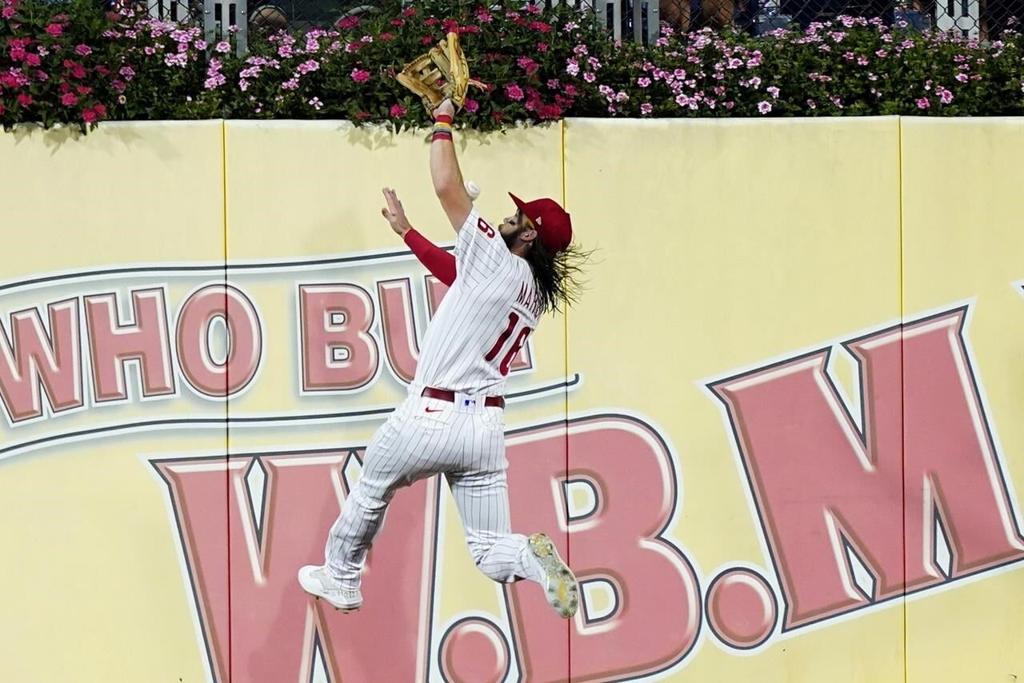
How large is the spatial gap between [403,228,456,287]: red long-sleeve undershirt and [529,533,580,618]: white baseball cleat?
98 cm

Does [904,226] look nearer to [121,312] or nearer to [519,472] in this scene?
[519,472]

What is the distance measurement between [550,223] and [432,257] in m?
0.44

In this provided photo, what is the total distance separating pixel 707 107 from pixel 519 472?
1891 mm

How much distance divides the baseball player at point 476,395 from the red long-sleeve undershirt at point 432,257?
5 cm

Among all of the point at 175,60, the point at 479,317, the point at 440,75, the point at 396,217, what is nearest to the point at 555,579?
the point at 479,317

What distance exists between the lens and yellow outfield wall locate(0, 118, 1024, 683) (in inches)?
243

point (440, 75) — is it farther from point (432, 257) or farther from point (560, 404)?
point (560, 404)

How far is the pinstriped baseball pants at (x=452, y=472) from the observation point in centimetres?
507

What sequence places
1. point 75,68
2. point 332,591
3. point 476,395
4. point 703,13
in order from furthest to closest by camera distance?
point 703,13 → point 75,68 → point 332,591 → point 476,395

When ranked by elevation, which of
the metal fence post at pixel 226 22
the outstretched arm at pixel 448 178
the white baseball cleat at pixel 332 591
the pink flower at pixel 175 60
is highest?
the metal fence post at pixel 226 22

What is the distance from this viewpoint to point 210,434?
6.21 m

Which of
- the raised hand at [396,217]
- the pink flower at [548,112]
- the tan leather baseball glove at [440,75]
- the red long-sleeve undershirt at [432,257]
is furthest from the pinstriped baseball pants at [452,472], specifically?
the pink flower at [548,112]

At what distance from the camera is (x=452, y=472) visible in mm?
5207

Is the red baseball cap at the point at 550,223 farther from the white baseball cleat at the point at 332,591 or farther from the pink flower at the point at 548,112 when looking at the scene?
the white baseball cleat at the point at 332,591
